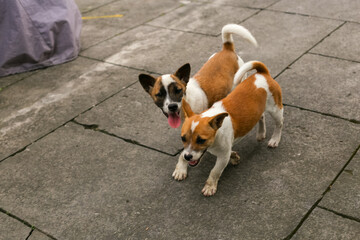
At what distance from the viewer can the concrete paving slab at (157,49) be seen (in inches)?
269

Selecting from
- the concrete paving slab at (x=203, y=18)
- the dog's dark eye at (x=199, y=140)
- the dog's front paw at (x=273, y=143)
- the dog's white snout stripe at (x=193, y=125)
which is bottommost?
the dog's front paw at (x=273, y=143)

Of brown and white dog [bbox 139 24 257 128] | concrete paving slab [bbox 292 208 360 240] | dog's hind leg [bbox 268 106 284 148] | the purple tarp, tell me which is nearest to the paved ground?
concrete paving slab [bbox 292 208 360 240]

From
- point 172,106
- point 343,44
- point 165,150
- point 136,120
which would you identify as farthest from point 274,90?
point 343,44

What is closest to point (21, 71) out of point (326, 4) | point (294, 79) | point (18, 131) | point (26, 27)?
point (26, 27)

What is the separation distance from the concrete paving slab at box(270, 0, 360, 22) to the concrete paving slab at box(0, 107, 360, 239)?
3.82m

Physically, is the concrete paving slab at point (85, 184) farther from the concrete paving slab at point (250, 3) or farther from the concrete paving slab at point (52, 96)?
the concrete paving slab at point (250, 3)

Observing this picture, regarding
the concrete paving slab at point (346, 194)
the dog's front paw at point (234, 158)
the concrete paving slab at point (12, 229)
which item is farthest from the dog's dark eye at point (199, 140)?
the concrete paving slab at point (12, 229)

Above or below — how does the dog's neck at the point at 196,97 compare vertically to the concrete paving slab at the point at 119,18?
above

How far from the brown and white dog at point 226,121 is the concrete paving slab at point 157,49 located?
7.83 feet

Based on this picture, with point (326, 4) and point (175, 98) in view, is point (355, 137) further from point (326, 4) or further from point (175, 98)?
point (326, 4)

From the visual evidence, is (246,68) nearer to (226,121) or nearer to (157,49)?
(226,121)

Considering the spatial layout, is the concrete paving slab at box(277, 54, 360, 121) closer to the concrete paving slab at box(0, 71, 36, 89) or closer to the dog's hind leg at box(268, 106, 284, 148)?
the dog's hind leg at box(268, 106, 284, 148)

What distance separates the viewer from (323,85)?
5.70 metres

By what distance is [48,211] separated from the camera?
4012 millimetres
